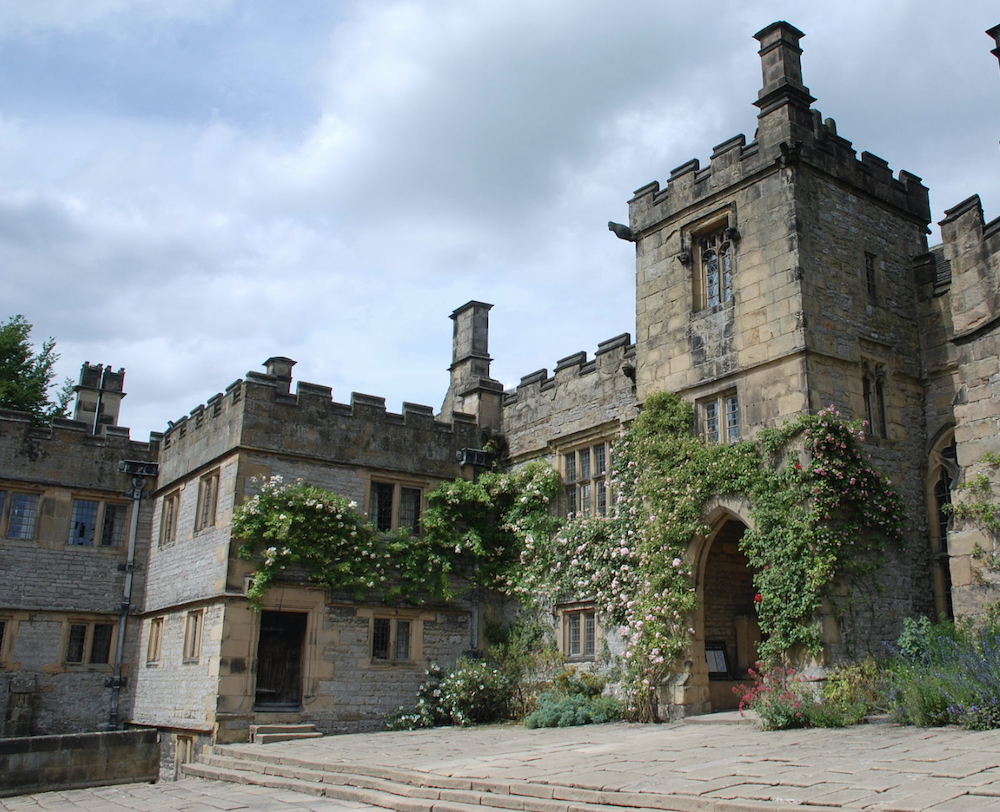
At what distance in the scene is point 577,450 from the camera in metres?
17.2

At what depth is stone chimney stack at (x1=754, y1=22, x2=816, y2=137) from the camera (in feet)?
46.2

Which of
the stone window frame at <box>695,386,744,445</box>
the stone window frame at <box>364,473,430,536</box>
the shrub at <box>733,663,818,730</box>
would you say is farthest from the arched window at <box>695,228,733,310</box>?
the stone window frame at <box>364,473,430,536</box>

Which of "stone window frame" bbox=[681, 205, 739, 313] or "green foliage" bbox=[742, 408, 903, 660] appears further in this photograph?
"stone window frame" bbox=[681, 205, 739, 313]

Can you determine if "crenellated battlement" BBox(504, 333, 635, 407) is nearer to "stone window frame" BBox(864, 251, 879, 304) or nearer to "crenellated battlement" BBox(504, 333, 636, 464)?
"crenellated battlement" BBox(504, 333, 636, 464)

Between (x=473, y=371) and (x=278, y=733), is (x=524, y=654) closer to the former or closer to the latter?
(x=278, y=733)

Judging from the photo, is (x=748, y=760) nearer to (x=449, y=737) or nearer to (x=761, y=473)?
(x=761, y=473)

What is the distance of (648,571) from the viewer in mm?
14258

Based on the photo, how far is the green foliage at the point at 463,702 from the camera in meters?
16.0

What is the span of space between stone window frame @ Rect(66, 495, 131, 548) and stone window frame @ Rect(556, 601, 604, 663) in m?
9.30

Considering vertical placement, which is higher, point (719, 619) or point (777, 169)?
point (777, 169)

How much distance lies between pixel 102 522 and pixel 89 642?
2378 millimetres

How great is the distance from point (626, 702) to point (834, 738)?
16.0ft

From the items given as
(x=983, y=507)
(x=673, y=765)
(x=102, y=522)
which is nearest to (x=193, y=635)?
(x=102, y=522)

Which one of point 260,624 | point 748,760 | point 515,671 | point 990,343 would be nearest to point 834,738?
point 748,760
